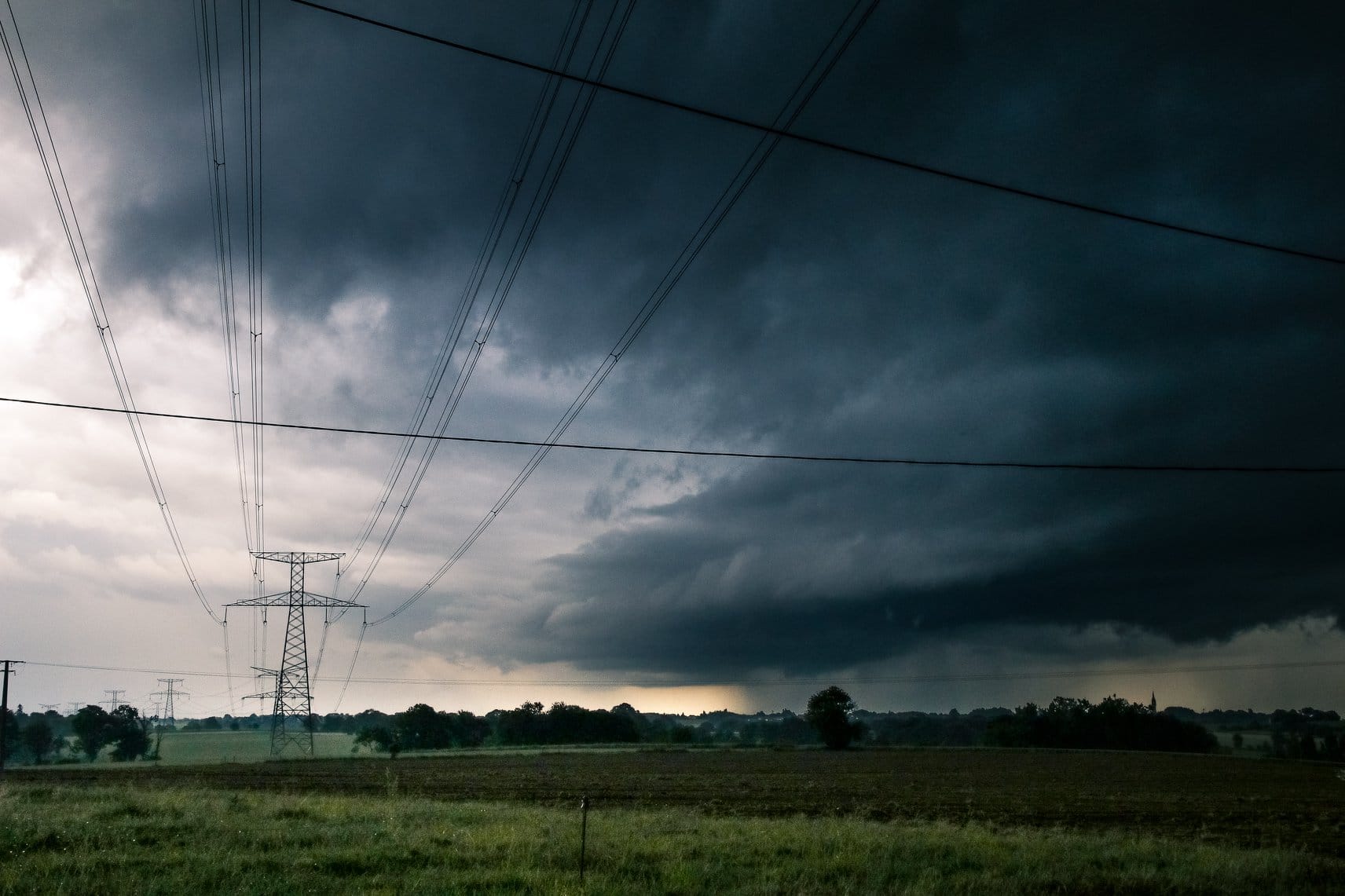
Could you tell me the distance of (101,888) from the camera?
15.2 metres

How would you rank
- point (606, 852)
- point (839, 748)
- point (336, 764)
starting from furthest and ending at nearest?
point (839, 748), point (336, 764), point (606, 852)

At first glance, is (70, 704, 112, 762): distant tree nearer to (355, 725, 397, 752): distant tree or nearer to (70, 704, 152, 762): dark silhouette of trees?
(70, 704, 152, 762): dark silhouette of trees

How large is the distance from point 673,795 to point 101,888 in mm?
34473

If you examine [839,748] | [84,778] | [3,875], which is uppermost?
[3,875]

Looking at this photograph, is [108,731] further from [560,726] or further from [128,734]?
[560,726]

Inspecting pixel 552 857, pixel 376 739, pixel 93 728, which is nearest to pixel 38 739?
pixel 93 728

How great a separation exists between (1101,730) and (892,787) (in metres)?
130

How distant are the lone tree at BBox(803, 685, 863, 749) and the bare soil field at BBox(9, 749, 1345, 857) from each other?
32741 mm

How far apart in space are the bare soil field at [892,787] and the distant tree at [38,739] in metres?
94.2

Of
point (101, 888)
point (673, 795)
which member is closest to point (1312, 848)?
point (673, 795)

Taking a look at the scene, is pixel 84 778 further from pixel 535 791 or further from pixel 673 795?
pixel 673 795

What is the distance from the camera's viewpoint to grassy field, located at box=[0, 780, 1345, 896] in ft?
53.6

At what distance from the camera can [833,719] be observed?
133 m

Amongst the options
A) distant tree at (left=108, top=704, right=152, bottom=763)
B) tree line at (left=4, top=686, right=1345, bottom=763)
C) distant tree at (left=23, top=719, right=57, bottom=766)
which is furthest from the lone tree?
distant tree at (left=23, top=719, right=57, bottom=766)
